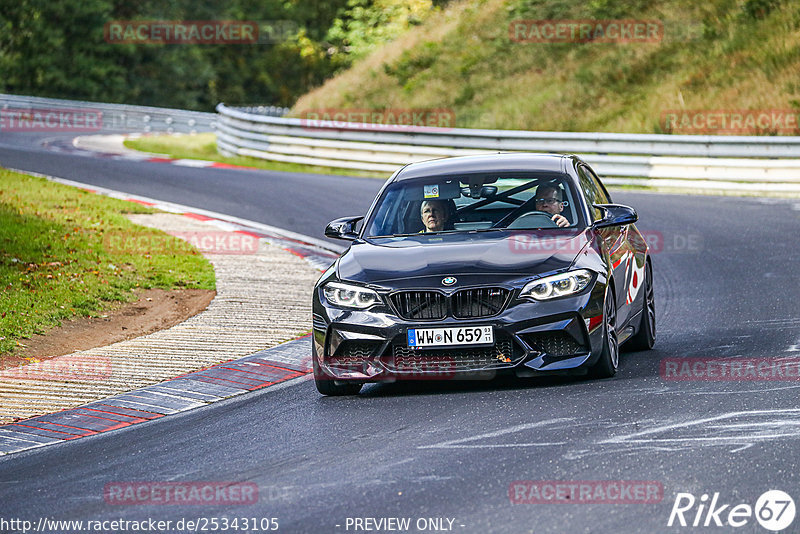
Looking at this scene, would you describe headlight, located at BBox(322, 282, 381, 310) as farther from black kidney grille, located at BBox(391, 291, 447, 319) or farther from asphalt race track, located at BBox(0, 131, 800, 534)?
asphalt race track, located at BBox(0, 131, 800, 534)

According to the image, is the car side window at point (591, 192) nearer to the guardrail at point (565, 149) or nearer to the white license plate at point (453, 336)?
the white license plate at point (453, 336)

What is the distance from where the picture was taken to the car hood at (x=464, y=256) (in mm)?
8188

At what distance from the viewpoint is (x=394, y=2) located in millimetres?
59406

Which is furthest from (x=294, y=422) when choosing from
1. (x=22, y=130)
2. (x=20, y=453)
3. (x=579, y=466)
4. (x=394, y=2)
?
(x=394, y=2)

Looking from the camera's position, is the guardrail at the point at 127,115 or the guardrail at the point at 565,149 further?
the guardrail at the point at 127,115

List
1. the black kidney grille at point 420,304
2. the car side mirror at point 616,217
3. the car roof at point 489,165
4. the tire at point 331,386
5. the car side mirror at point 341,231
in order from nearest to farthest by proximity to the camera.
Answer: the black kidney grille at point 420,304, the tire at point 331,386, the car side mirror at point 616,217, the car side mirror at point 341,231, the car roof at point 489,165

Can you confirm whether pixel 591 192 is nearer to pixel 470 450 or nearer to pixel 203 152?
pixel 470 450

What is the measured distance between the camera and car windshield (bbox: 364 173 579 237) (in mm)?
9344

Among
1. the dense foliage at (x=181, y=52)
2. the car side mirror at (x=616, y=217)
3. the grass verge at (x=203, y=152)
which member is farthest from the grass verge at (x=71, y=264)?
the dense foliage at (x=181, y=52)

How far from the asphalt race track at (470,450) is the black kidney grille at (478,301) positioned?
560 mm

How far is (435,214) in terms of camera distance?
9414 mm

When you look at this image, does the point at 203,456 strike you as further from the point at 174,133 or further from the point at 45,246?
the point at 174,133

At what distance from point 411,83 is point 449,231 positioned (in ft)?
91.5

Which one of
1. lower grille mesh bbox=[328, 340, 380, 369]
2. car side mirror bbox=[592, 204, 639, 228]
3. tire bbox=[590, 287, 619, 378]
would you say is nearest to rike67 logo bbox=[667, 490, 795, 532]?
tire bbox=[590, 287, 619, 378]
